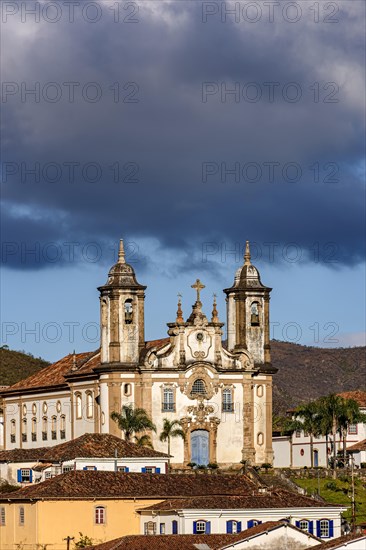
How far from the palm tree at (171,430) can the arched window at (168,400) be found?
2.94 feet

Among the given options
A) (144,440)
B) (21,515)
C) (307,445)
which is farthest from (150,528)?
(307,445)

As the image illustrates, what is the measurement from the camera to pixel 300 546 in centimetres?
8825

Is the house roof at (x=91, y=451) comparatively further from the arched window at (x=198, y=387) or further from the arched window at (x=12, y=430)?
the arched window at (x=12, y=430)

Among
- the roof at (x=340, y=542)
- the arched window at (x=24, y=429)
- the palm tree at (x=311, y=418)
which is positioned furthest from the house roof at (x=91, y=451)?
the roof at (x=340, y=542)

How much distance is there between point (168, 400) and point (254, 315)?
33.2ft

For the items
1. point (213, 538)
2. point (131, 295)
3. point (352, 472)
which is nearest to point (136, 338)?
point (131, 295)

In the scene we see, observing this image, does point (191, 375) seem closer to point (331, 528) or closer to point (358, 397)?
point (358, 397)

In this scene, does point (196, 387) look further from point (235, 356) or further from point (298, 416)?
point (298, 416)

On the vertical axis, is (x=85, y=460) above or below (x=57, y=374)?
below

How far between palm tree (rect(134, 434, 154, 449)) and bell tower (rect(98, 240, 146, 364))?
19.2ft

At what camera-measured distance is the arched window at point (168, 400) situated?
422 ft

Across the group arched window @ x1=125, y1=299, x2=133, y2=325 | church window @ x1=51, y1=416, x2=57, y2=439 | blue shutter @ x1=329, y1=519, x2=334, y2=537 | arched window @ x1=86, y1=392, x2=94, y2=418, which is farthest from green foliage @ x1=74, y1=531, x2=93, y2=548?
church window @ x1=51, y1=416, x2=57, y2=439

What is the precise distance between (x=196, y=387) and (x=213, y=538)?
42077 mm

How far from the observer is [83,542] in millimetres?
93688
